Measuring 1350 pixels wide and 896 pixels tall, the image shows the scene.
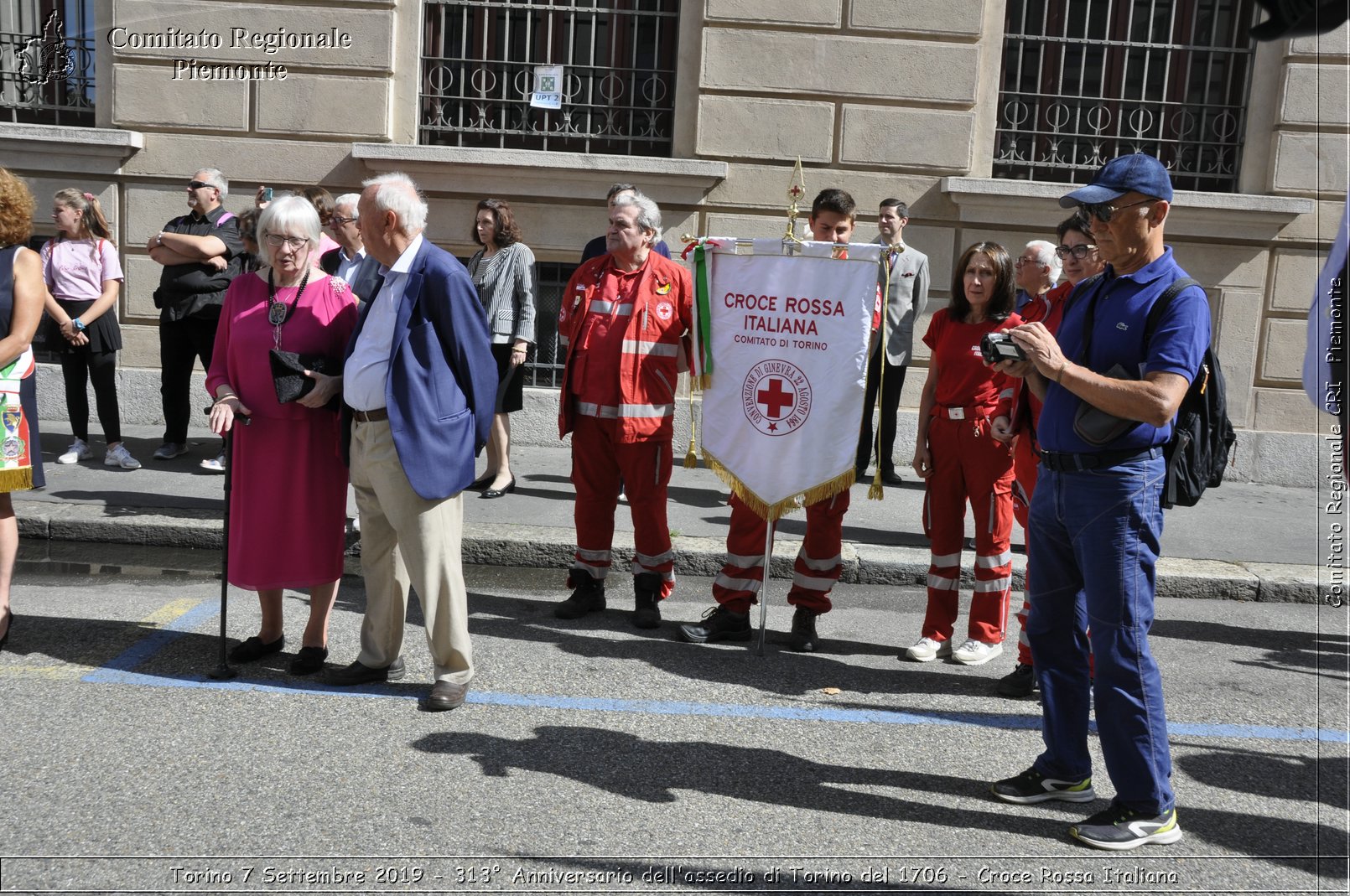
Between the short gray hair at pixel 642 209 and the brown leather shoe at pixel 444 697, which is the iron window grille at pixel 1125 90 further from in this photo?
the brown leather shoe at pixel 444 697

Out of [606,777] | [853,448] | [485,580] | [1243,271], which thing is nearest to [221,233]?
[485,580]

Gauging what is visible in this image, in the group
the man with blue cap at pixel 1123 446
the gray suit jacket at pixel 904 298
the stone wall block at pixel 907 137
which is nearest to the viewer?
the man with blue cap at pixel 1123 446

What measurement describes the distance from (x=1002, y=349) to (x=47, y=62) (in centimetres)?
974

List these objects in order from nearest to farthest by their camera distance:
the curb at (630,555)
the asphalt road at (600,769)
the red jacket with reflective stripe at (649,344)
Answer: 1. the asphalt road at (600,769)
2. the red jacket with reflective stripe at (649,344)
3. the curb at (630,555)

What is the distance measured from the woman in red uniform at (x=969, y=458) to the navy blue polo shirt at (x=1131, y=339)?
1.37 metres

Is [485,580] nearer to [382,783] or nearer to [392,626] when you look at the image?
[392,626]

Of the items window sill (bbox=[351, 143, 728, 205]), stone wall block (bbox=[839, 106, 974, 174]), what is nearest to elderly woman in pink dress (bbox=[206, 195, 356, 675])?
window sill (bbox=[351, 143, 728, 205])

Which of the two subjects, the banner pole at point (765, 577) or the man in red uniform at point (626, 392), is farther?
the man in red uniform at point (626, 392)

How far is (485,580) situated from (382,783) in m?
2.80

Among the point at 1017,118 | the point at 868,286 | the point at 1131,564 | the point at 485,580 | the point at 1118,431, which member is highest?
the point at 1017,118

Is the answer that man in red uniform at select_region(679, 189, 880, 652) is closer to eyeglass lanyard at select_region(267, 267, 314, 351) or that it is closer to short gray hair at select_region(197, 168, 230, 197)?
eyeglass lanyard at select_region(267, 267, 314, 351)

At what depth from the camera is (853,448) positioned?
5.35 m

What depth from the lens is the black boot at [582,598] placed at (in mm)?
5773

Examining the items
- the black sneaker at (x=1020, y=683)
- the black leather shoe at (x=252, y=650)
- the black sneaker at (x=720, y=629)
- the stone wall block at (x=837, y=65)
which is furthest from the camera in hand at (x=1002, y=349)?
the stone wall block at (x=837, y=65)
